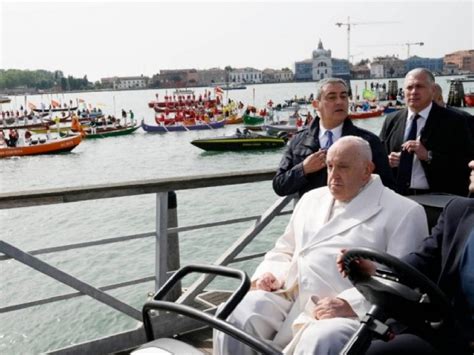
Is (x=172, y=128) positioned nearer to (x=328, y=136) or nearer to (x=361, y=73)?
(x=328, y=136)

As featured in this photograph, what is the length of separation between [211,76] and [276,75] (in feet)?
76.2

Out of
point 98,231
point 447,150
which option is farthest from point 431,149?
point 98,231

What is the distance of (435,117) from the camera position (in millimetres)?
3635

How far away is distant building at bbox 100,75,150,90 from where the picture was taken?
183500 millimetres

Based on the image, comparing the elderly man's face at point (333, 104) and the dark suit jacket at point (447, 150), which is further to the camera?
the dark suit jacket at point (447, 150)

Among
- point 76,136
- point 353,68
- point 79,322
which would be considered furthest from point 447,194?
point 353,68

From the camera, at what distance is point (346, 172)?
278cm

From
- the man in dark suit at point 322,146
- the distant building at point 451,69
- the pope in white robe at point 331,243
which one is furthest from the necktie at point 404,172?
the distant building at point 451,69

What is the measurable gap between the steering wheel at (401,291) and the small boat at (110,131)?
49233mm

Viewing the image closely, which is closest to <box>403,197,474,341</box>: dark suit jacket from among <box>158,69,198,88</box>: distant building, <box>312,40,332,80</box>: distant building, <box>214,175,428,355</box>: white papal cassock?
<box>214,175,428,355</box>: white papal cassock

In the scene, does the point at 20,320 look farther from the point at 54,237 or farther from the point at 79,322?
the point at 54,237

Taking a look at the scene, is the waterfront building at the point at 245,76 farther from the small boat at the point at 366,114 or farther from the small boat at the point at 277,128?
the small boat at the point at 277,128

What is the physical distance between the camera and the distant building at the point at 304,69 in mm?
175375

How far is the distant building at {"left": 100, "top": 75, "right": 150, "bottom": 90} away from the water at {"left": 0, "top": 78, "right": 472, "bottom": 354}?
486 ft
